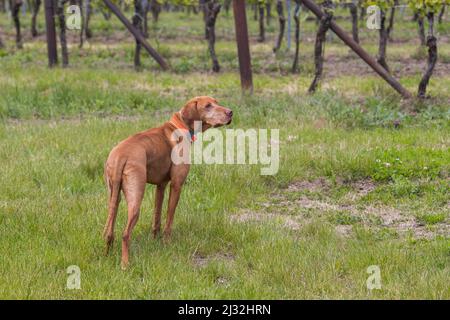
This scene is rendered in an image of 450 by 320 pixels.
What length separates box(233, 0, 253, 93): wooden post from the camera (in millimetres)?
13633

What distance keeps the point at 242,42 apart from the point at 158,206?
26.7 feet

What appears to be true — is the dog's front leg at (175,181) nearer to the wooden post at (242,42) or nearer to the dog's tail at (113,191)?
the dog's tail at (113,191)

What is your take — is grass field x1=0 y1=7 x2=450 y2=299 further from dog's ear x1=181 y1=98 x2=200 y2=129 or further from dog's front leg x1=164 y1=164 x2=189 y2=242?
dog's ear x1=181 y1=98 x2=200 y2=129

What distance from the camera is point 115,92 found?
13523 mm

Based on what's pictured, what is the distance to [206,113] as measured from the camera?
6.17 m

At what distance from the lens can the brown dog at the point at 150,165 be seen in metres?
5.61

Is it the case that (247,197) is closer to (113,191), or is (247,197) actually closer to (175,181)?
(175,181)

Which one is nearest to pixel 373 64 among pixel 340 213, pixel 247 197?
pixel 247 197

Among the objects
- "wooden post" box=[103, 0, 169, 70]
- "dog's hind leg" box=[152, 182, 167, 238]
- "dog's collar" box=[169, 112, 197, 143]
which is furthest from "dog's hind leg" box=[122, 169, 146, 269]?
"wooden post" box=[103, 0, 169, 70]

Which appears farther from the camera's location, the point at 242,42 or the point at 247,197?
the point at 242,42

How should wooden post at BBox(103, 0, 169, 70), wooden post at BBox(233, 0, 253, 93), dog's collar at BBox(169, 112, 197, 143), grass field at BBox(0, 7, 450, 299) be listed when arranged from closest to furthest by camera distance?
1. grass field at BBox(0, 7, 450, 299)
2. dog's collar at BBox(169, 112, 197, 143)
3. wooden post at BBox(233, 0, 253, 93)
4. wooden post at BBox(103, 0, 169, 70)

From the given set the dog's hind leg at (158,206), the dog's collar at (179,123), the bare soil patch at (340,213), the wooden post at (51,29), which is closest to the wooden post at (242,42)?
the wooden post at (51,29)

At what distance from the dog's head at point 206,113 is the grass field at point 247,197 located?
1111 millimetres

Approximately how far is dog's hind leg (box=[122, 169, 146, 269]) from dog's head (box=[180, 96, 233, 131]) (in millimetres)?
863
